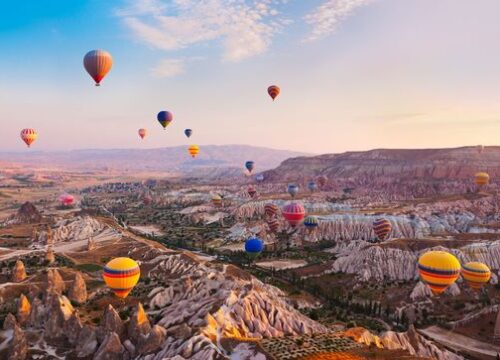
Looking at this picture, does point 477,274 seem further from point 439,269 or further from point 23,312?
point 23,312

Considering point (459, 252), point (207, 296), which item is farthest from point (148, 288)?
point (459, 252)

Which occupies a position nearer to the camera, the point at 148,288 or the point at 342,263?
the point at 148,288

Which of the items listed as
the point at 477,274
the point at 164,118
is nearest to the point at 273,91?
the point at 164,118

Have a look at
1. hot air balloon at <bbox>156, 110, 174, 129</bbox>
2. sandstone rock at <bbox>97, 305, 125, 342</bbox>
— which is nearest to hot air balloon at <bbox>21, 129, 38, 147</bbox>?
hot air balloon at <bbox>156, 110, 174, 129</bbox>

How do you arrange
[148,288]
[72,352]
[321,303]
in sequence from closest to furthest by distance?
[72,352] → [148,288] → [321,303]

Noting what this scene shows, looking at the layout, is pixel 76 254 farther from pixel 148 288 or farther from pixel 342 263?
pixel 342 263

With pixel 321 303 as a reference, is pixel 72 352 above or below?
above
